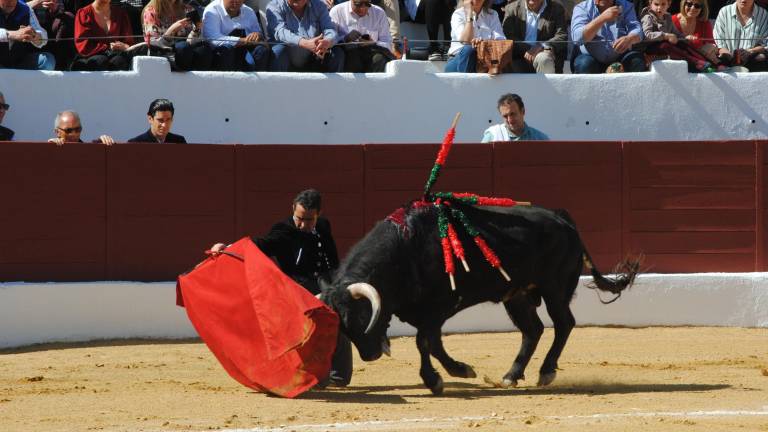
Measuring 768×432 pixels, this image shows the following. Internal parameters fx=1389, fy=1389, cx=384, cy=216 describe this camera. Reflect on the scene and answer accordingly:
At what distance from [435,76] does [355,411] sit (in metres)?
4.70

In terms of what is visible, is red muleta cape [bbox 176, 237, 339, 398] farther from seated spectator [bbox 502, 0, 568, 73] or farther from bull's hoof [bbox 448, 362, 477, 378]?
seated spectator [bbox 502, 0, 568, 73]

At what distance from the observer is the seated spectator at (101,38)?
10.0 meters

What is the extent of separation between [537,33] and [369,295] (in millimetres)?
4989

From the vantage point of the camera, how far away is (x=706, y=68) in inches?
439

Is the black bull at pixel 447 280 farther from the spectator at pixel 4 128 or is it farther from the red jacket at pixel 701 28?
the red jacket at pixel 701 28

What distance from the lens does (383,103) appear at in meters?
10.7

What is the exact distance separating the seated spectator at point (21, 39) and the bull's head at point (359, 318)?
3.96 m

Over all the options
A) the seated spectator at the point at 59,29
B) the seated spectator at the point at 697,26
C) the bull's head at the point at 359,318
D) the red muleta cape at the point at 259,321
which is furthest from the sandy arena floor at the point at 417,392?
the seated spectator at the point at 697,26

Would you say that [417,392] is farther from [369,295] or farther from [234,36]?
[234,36]

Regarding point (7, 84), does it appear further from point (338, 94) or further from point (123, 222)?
point (338, 94)

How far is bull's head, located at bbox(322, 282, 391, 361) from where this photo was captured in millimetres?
6801

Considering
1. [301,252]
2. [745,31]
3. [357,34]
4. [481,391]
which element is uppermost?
[745,31]

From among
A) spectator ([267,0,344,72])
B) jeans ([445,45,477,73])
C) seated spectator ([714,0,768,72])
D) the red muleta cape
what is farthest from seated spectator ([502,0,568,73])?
the red muleta cape

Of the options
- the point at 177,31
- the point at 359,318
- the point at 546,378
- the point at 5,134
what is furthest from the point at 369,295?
the point at 177,31
